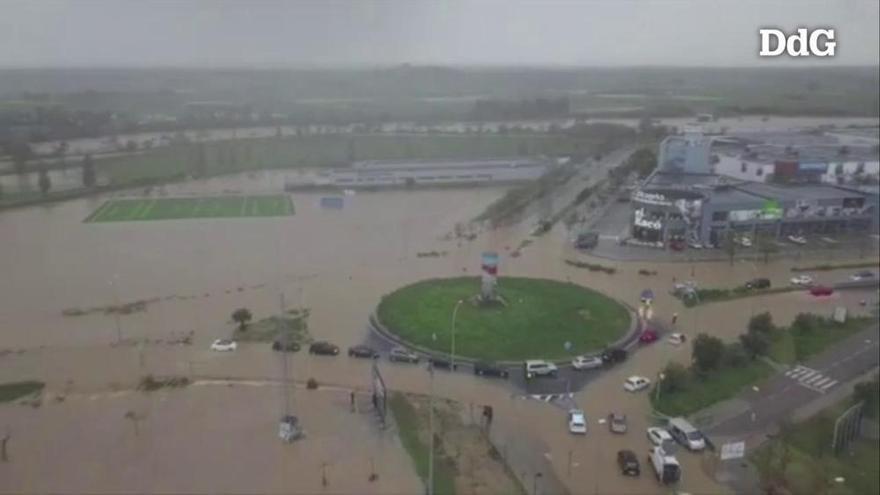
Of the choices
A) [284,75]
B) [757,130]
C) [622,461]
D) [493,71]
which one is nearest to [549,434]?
[622,461]

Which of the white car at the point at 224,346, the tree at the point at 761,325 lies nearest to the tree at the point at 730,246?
the tree at the point at 761,325

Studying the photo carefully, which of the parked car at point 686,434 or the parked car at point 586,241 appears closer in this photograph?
the parked car at point 686,434

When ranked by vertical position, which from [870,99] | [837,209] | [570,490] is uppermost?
[870,99]

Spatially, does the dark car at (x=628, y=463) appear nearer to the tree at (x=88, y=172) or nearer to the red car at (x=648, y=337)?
the red car at (x=648, y=337)

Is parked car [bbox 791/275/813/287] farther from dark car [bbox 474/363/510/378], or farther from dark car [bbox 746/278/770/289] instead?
dark car [bbox 474/363/510/378]

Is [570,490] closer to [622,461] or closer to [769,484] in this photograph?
[622,461]

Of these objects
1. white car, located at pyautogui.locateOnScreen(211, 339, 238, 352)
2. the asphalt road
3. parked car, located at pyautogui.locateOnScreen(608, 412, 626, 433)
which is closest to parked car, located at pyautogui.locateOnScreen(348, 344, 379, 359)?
white car, located at pyautogui.locateOnScreen(211, 339, 238, 352)
